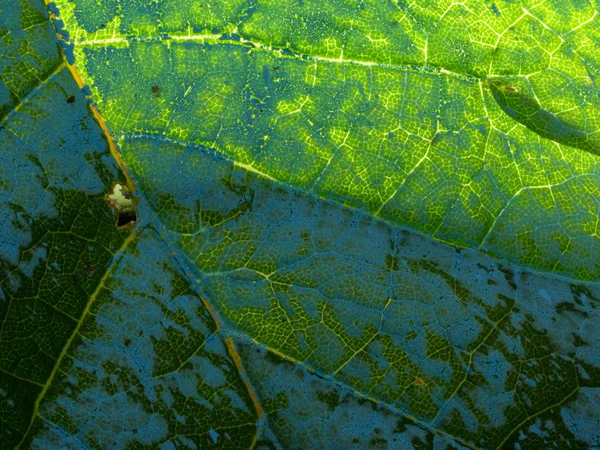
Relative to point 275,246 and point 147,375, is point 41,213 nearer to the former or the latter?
point 147,375

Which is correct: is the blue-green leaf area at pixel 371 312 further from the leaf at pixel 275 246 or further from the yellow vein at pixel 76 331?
the yellow vein at pixel 76 331

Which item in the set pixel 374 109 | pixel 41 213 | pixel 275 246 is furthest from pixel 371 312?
pixel 41 213

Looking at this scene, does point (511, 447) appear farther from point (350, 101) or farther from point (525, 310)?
point (350, 101)

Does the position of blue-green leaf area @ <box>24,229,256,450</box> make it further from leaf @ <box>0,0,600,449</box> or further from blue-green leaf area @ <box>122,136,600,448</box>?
blue-green leaf area @ <box>122,136,600,448</box>

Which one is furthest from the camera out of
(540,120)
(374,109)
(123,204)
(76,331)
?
(540,120)

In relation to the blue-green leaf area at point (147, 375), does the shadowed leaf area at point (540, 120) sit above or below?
above

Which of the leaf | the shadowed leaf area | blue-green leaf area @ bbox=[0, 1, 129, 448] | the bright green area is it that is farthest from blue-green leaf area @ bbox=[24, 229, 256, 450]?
the shadowed leaf area

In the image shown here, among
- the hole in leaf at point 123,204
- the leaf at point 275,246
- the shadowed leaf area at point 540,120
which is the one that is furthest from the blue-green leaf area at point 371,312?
the shadowed leaf area at point 540,120

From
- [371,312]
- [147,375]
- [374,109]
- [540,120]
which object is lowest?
[147,375]
